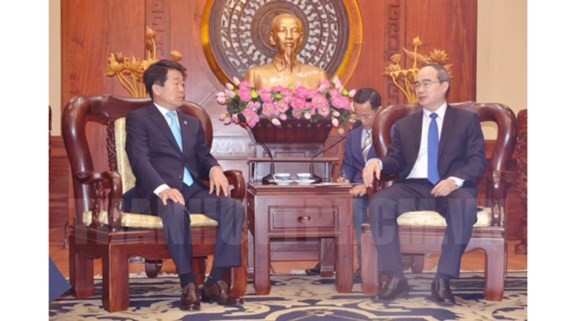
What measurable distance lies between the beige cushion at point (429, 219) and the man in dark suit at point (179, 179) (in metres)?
0.80

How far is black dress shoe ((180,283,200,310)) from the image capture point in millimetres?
3211

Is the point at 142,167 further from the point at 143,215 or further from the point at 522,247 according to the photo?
the point at 522,247

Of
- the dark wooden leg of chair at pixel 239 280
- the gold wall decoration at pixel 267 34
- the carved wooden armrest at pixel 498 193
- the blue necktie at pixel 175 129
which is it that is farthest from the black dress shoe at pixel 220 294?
the gold wall decoration at pixel 267 34

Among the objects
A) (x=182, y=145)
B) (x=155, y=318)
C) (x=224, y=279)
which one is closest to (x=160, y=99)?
(x=182, y=145)

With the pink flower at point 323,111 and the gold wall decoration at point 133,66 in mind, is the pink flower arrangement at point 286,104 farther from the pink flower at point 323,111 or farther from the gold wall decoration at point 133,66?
the gold wall decoration at point 133,66

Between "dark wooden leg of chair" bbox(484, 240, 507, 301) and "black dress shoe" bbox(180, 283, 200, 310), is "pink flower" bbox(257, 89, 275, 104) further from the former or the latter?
"dark wooden leg of chair" bbox(484, 240, 507, 301)

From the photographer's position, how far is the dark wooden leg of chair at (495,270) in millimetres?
3428

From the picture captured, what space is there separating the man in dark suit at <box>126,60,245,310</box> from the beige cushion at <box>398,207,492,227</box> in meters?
0.80

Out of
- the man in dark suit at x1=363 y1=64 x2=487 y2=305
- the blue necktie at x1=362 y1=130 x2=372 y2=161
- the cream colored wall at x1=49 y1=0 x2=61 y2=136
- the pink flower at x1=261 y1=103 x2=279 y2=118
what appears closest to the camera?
the man in dark suit at x1=363 y1=64 x2=487 y2=305

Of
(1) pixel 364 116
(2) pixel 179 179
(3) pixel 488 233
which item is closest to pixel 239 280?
(2) pixel 179 179

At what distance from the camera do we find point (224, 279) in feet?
11.5

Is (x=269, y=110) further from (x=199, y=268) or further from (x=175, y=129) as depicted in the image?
(x=199, y=268)

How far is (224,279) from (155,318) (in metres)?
0.57

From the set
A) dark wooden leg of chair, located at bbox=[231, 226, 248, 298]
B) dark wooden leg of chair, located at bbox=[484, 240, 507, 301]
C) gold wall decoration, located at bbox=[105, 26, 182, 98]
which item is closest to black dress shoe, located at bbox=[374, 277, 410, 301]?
dark wooden leg of chair, located at bbox=[484, 240, 507, 301]
